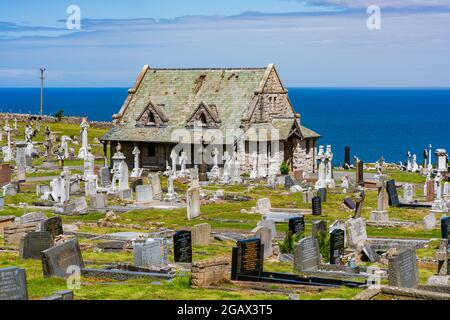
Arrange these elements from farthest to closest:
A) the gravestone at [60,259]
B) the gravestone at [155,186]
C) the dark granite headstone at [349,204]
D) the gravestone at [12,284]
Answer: the gravestone at [155,186]
the dark granite headstone at [349,204]
the gravestone at [60,259]
the gravestone at [12,284]

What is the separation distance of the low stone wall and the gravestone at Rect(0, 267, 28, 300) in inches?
166

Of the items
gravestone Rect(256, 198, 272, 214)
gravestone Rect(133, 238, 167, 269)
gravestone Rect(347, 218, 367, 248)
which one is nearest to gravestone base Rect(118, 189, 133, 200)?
gravestone Rect(256, 198, 272, 214)

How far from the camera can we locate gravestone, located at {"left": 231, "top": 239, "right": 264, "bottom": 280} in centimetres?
2214

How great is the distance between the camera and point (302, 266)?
2402 centimetres

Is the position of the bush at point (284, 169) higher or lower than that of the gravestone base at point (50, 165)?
lower

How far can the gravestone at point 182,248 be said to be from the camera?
85.5 feet

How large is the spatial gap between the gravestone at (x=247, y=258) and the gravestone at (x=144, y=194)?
20.7m

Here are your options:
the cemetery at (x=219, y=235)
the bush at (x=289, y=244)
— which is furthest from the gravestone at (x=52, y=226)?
the bush at (x=289, y=244)

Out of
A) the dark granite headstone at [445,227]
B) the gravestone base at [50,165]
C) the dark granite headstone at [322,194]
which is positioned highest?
the gravestone base at [50,165]

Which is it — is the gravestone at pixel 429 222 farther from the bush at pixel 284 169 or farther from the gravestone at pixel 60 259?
the bush at pixel 284 169

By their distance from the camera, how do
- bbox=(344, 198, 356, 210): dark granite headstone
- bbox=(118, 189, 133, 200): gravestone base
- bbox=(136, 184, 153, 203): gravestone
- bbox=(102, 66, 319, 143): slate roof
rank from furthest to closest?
bbox=(102, 66, 319, 143): slate roof → bbox=(118, 189, 133, 200): gravestone base → bbox=(136, 184, 153, 203): gravestone → bbox=(344, 198, 356, 210): dark granite headstone

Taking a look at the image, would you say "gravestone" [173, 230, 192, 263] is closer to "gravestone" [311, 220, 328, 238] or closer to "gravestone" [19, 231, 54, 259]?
"gravestone" [19, 231, 54, 259]

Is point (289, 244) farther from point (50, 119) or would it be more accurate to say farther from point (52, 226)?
point (50, 119)
